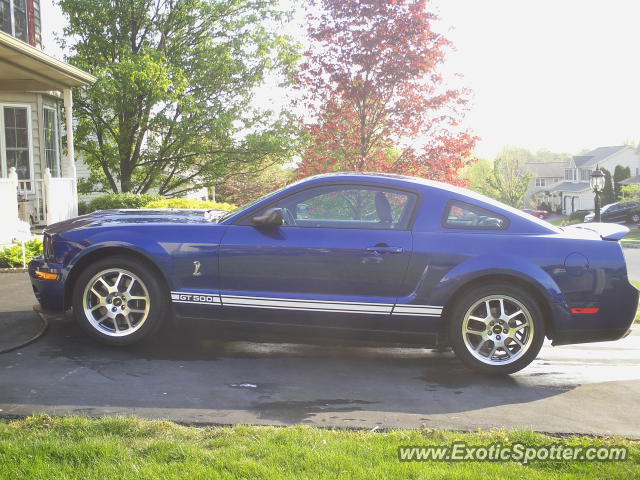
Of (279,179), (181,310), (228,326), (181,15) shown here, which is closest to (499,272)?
(228,326)

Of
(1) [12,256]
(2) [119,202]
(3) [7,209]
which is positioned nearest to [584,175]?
(2) [119,202]

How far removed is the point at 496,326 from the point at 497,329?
0.03 meters

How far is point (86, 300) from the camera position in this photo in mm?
5422

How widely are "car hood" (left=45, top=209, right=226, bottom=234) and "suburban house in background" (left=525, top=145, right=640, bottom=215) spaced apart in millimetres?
65411

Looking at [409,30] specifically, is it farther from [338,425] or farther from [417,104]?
[338,425]

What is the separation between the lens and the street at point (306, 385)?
411cm

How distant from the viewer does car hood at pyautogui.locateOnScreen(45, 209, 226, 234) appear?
5582 mm

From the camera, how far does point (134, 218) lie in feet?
18.8

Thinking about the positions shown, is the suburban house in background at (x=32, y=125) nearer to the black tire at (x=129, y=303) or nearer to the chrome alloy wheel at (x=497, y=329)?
the black tire at (x=129, y=303)

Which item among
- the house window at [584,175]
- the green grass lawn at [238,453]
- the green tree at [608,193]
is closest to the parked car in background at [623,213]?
the green tree at [608,193]

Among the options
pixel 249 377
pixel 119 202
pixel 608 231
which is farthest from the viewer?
pixel 119 202

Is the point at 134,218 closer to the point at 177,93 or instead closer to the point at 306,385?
the point at 306,385

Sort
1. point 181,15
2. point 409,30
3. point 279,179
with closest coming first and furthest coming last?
point 409,30, point 181,15, point 279,179

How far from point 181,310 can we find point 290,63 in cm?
1757
